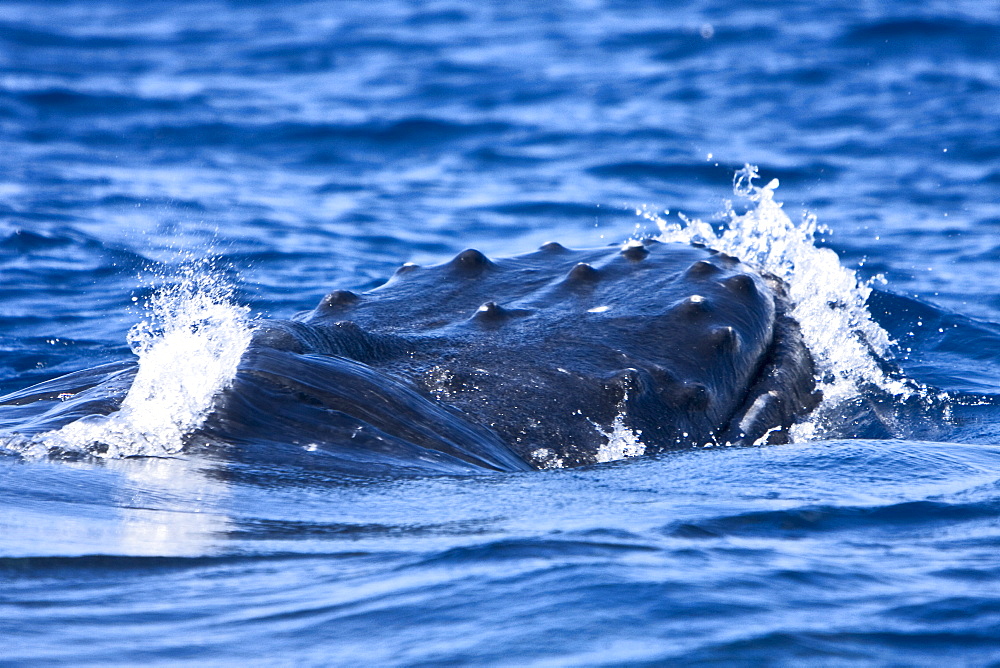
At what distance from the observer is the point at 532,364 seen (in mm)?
A: 6094

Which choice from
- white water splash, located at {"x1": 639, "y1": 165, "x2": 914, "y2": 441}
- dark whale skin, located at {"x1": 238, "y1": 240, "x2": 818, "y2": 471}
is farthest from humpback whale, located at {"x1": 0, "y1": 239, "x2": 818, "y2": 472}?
white water splash, located at {"x1": 639, "y1": 165, "x2": 914, "y2": 441}

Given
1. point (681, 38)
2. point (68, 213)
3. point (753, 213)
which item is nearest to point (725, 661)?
point (753, 213)

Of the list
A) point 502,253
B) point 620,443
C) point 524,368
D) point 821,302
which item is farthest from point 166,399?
point 502,253

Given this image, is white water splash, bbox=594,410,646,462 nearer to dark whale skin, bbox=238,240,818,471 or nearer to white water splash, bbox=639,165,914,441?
dark whale skin, bbox=238,240,818,471

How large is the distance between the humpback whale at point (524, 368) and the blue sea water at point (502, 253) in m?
0.22

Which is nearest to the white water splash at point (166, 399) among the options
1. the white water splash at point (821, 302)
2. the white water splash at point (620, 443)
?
the white water splash at point (620, 443)

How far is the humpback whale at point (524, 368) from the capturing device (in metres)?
5.32

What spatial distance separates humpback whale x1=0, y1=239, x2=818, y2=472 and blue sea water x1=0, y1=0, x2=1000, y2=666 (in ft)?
0.72

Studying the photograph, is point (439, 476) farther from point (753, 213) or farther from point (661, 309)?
point (753, 213)

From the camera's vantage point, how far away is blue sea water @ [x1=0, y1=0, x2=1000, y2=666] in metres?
3.91

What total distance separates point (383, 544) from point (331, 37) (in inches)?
866

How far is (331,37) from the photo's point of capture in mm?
25188

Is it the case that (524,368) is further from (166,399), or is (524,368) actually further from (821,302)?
(821,302)

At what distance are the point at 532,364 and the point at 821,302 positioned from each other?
2959 mm
